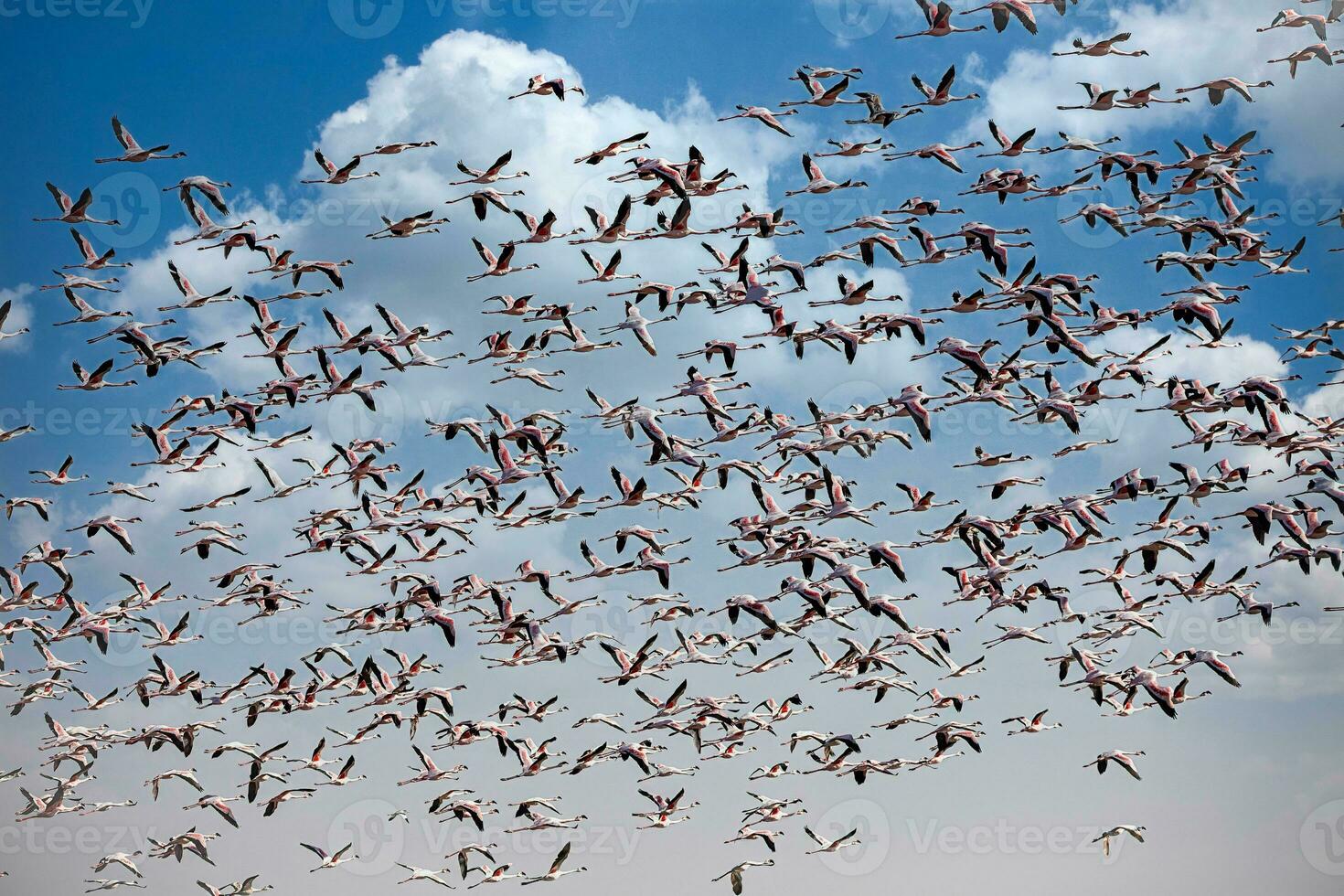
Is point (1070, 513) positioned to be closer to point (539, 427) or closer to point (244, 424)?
point (539, 427)

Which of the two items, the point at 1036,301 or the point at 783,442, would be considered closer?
the point at 1036,301

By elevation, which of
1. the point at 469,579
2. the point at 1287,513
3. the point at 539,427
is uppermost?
the point at 539,427

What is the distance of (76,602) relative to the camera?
209 ft

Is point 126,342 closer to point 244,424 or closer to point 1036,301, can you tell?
point 244,424

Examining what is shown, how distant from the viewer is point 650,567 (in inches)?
2378

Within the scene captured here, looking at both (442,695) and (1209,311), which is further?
(442,695)

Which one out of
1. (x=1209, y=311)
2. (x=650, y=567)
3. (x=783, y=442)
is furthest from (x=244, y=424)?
(x=1209, y=311)

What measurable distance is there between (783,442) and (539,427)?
9477 mm

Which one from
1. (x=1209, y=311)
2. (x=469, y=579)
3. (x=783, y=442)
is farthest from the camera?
(x=469, y=579)

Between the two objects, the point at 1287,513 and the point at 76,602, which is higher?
the point at 76,602

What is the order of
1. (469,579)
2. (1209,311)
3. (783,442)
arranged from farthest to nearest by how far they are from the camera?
1. (469,579)
2. (783,442)
3. (1209,311)

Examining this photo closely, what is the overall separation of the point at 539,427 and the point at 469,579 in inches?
259

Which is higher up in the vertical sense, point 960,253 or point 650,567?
point 960,253

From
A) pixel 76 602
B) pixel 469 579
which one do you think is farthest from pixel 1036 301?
pixel 76 602
